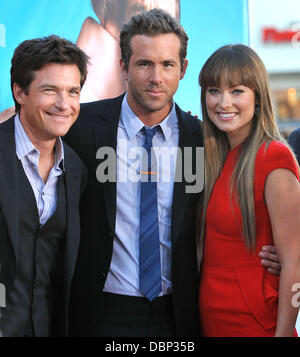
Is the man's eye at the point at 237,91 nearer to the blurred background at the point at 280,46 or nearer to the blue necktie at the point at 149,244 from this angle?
the blue necktie at the point at 149,244

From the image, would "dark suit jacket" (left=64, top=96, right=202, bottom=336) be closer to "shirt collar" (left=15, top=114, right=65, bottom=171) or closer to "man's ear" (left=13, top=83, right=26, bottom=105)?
"shirt collar" (left=15, top=114, right=65, bottom=171)

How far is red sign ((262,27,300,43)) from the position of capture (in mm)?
10781

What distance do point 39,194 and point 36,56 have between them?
591mm

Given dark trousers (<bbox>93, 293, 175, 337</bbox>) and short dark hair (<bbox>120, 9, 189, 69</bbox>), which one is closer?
dark trousers (<bbox>93, 293, 175, 337</bbox>)

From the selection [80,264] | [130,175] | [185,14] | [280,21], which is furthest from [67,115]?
[280,21]

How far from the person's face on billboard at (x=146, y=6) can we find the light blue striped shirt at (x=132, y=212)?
83cm

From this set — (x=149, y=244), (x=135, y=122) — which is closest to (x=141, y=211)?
(x=149, y=244)

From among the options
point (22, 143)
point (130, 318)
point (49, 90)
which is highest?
point (49, 90)

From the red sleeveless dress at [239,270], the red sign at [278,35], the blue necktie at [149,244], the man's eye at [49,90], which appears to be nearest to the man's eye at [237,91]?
the red sleeveless dress at [239,270]

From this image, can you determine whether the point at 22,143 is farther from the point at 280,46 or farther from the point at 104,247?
the point at 280,46

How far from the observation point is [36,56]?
215 centimetres

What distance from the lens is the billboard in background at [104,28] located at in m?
2.83

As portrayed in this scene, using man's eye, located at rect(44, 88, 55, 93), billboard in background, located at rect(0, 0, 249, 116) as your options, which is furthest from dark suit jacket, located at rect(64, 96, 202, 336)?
billboard in background, located at rect(0, 0, 249, 116)

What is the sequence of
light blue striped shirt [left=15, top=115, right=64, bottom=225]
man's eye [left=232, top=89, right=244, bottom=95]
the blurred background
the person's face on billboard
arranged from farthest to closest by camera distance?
the blurred background → the person's face on billboard → man's eye [left=232, top=89, right=244, bottom=95] → light blue striped shirt [left=15, top=115, right=64, bottom=225]
